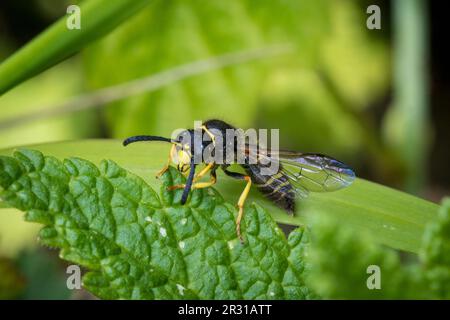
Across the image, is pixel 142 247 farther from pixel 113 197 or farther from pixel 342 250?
pixel 342 250

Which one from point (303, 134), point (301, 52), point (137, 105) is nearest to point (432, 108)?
point (303, 134)

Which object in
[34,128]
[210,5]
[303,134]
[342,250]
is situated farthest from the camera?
[303,134]

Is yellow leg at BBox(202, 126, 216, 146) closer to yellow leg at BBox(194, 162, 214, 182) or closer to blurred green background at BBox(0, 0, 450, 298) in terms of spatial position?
yellow leg at BBox(194, 162, 214, 182)

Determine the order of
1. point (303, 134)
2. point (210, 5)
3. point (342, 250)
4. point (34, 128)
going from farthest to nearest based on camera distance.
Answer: point (303, 134) < point (34, 128) < point (210, 5) < point (342, 250)

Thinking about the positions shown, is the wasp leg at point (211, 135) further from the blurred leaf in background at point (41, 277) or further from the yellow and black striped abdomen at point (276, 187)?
the blurred leaf in background at point (41, 277)

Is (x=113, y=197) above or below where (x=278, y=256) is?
above

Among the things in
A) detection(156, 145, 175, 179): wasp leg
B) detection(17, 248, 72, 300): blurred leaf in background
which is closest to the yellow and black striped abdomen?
detection(156, 145, 175, 179): wasp leg
